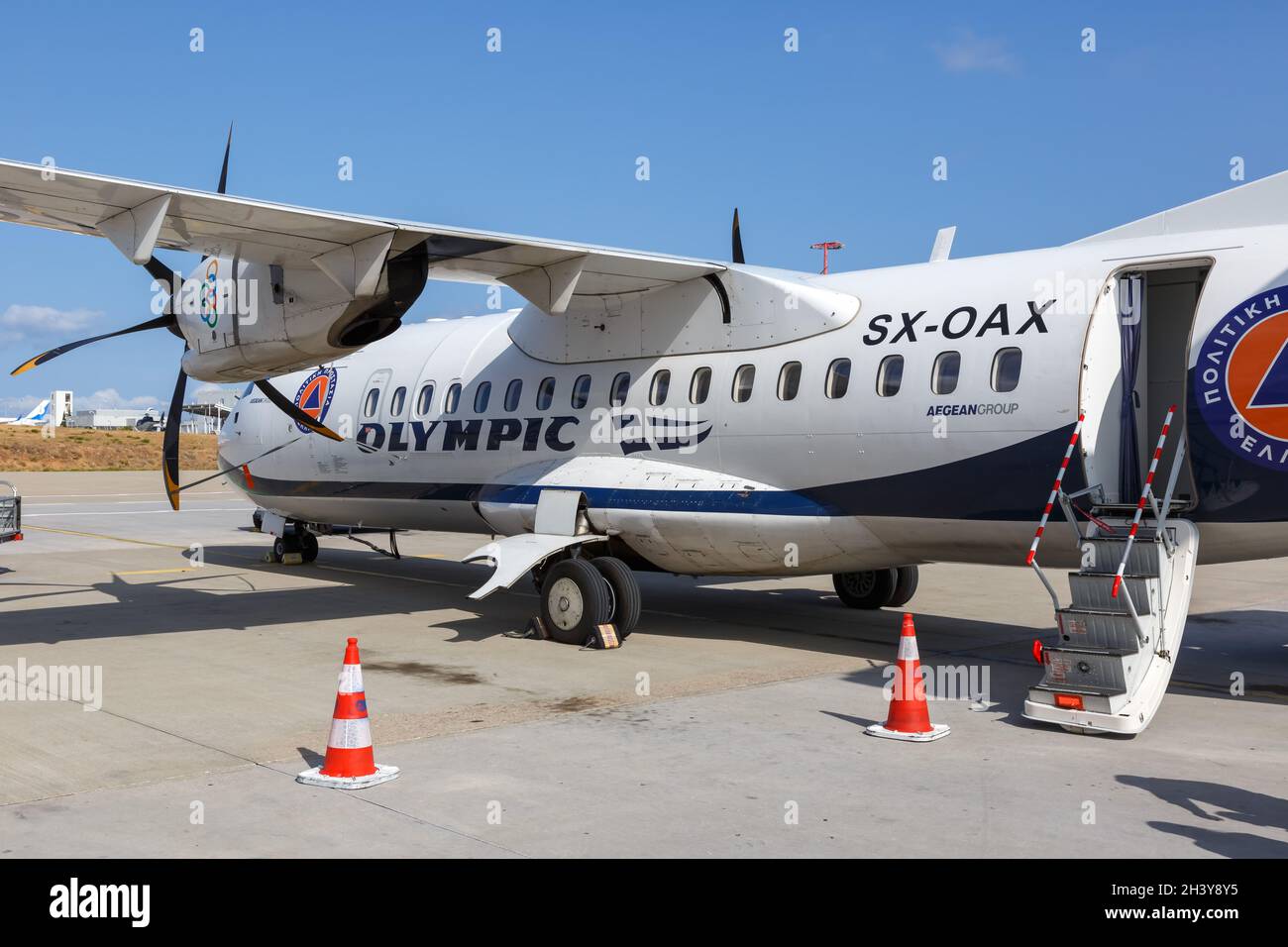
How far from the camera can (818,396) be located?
36.1ft

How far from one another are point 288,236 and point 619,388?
396cm

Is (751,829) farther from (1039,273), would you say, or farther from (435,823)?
(1039,273)

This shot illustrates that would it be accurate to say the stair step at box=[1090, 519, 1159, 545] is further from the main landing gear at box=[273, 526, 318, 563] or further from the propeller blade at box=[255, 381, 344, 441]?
the main landing gear at box=[273, 526, 318, 563]

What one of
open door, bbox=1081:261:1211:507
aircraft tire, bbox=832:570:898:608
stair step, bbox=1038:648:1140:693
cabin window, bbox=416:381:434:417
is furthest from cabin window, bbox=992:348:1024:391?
Answer: cabin window, bbox=416:381:434:417

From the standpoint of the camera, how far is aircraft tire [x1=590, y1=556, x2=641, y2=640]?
12.0 meters

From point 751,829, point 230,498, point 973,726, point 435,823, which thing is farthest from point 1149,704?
point 230,498

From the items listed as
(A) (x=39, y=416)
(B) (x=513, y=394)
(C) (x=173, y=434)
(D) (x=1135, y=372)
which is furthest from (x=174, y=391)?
(A) (x=39, y=416)

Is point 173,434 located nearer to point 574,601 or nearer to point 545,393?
point 545,393

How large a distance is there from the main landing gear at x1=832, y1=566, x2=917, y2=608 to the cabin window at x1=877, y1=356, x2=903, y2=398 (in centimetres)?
424

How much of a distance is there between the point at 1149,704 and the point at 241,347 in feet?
31.8

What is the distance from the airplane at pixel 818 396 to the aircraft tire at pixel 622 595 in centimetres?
3

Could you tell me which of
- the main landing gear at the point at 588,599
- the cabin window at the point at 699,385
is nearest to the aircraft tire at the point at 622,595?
the main landing gear at the point at 588,599

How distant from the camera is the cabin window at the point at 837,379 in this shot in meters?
10.8

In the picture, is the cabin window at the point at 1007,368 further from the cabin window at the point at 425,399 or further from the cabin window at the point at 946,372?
the cabin window at the point at 425,399
